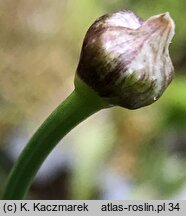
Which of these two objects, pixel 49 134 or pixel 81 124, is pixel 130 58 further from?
pixel 81 124

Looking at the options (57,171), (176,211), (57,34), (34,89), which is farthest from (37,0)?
(176,211)

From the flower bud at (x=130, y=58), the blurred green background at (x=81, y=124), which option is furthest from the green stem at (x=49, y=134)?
the blurred green background at (x=81, y=124)

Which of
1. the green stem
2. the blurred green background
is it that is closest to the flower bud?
the green stem

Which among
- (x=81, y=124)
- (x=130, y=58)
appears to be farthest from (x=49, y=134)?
(x=81, y=124)

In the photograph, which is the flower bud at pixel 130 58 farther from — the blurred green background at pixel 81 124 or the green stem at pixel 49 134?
the blurred green background at pixel 81 124

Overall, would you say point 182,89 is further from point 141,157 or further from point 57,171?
point 57,171

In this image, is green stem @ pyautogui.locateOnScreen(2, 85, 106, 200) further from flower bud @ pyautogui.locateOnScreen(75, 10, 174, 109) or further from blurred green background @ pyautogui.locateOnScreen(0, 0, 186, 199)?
blurred green background @ pyautogui.locateOnScreen(0, 0, 186, 199)
